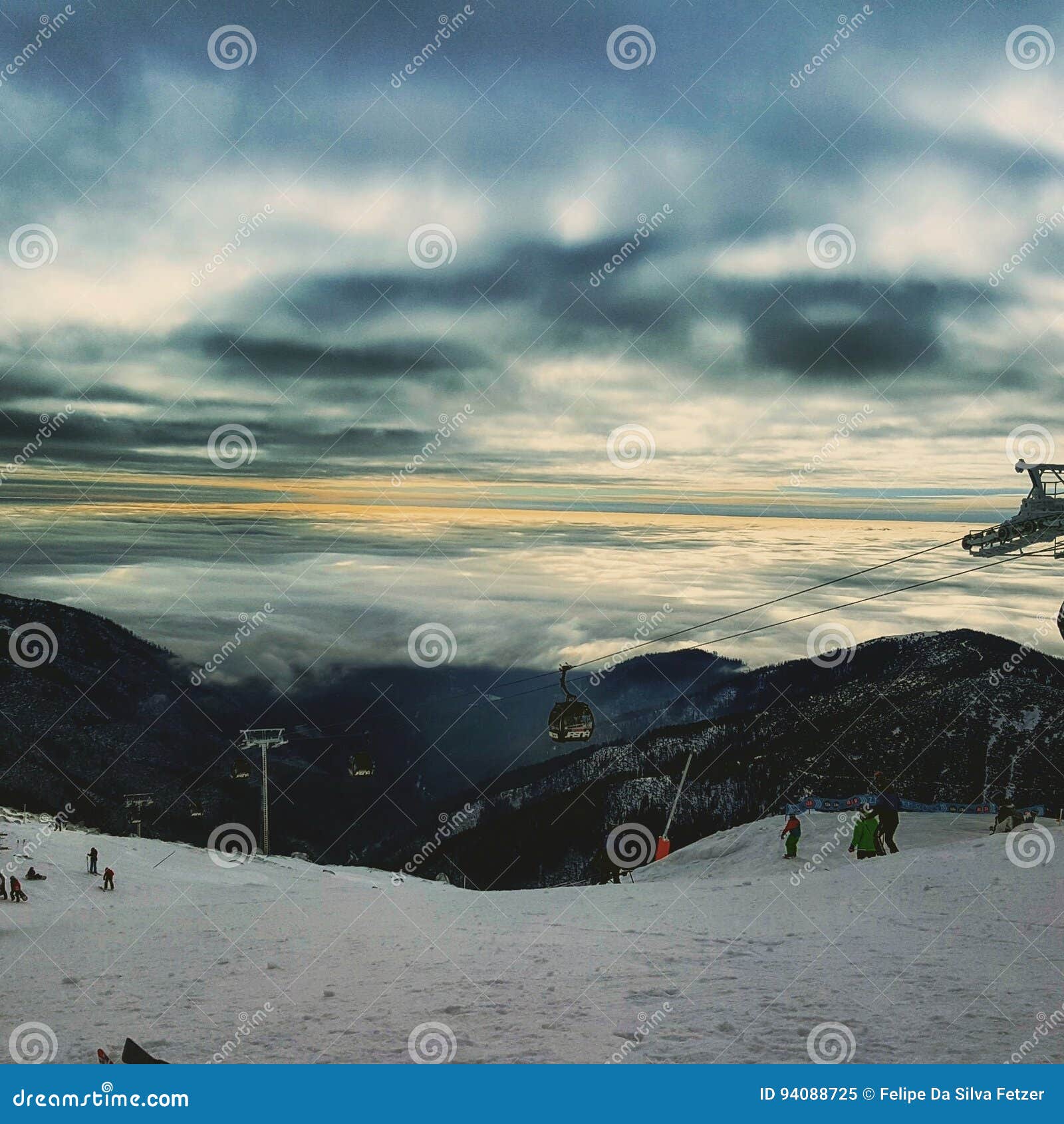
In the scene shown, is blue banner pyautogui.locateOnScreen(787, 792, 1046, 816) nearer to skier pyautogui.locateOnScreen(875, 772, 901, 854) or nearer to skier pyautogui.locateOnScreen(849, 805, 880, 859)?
A: skier pyautogui.locateOnScreen(875, 772, 901, 854)

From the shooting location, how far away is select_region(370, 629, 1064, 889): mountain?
424 feet

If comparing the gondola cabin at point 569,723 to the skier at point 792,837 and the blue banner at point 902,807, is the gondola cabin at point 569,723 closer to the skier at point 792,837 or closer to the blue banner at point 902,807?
the skier at point 792,837

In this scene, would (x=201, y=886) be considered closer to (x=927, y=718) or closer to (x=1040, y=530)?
(x=1040, y=530)

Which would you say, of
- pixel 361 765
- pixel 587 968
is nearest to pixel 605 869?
pixel 361 765

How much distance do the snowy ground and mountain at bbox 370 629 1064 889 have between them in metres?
99.8

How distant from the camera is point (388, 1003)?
42.3 ft

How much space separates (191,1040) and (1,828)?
1510 inches

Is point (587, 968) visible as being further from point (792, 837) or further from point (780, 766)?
point (780, 766)

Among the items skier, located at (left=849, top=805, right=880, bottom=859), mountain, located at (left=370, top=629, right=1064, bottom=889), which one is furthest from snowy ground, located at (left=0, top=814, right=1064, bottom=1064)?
mountain, located at (left=370, top=629, right=1064, bottom=889)

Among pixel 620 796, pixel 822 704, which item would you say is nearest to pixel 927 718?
pixel 822 704

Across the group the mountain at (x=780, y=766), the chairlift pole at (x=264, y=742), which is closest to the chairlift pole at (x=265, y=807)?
the chairlift pole at (x=264, y=742)

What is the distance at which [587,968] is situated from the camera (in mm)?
14555

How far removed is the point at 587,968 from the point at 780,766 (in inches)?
5142

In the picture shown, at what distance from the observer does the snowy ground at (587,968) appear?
36.3ft
